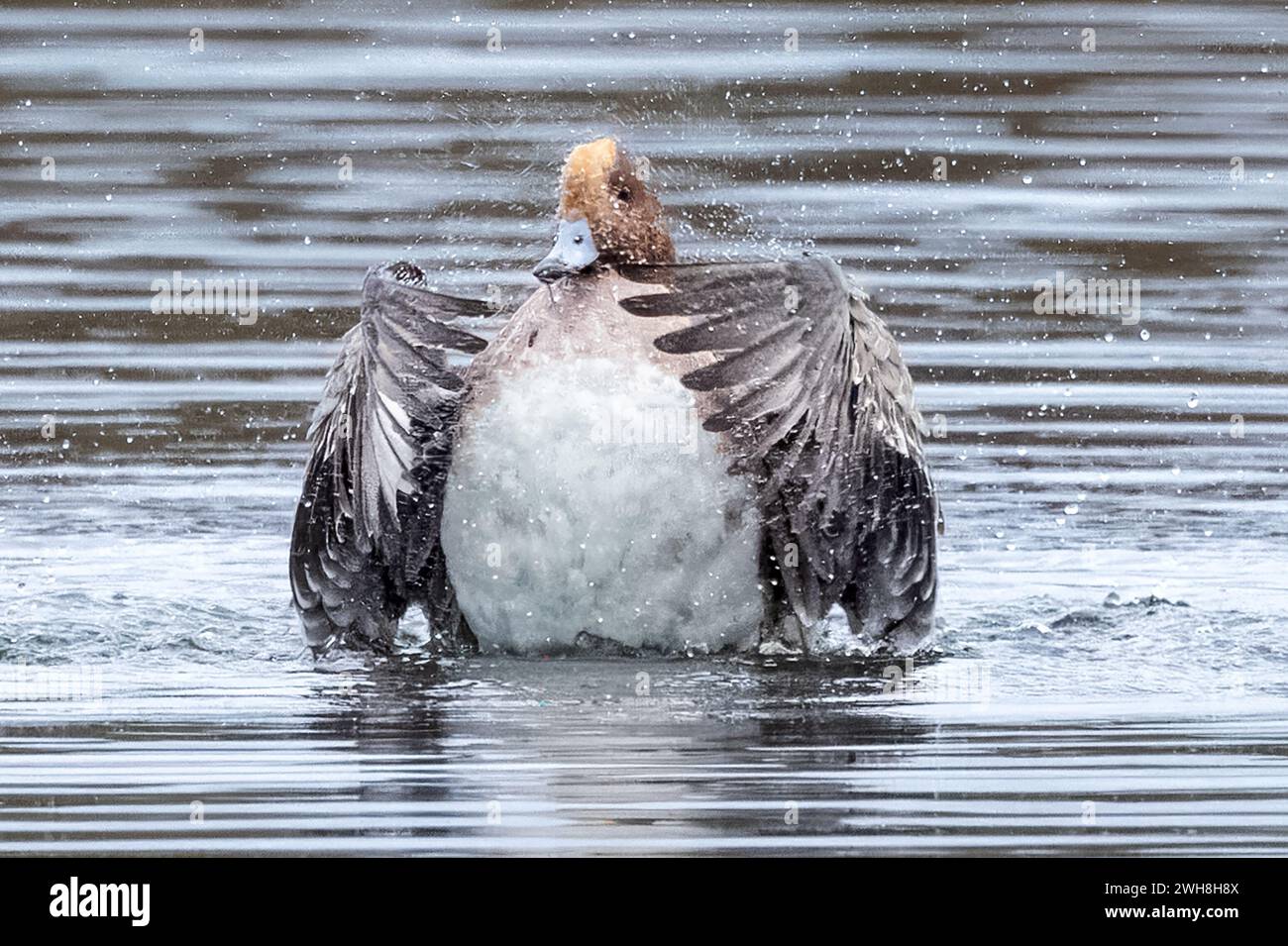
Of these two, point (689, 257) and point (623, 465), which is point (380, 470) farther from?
point (689, 257)

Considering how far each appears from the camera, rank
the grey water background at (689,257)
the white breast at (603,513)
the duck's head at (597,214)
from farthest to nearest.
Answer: the duck's head at (597,214)
the white breast at (603,513)
the grey water background at (689,257)

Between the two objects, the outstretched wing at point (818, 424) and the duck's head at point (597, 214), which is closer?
the outstretched wing at point (818, 424)

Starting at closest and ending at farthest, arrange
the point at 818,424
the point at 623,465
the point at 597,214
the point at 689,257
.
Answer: the point at 623,465
the point at 818,424
the point at 597,214
the point at 689,257

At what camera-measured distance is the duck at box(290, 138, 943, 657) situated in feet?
20.0

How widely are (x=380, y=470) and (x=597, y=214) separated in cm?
80

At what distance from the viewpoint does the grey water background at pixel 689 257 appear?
193 inches

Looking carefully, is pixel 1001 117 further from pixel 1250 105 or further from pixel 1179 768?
pixel 1179 768

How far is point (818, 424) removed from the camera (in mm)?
6219

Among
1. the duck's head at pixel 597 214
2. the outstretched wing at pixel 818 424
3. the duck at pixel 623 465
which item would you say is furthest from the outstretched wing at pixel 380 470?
the outstretched wing at pixel 818 424

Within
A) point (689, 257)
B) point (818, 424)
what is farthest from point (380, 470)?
point (689, 257)

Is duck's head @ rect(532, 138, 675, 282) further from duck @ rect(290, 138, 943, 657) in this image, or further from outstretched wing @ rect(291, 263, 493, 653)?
outstretched wing @ rect(291, 263, 493, 653)

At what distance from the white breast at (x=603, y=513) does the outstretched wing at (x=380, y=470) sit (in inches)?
6.8

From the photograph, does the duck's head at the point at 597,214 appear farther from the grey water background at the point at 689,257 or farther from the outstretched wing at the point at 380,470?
the grey water background at the point at 689,257
